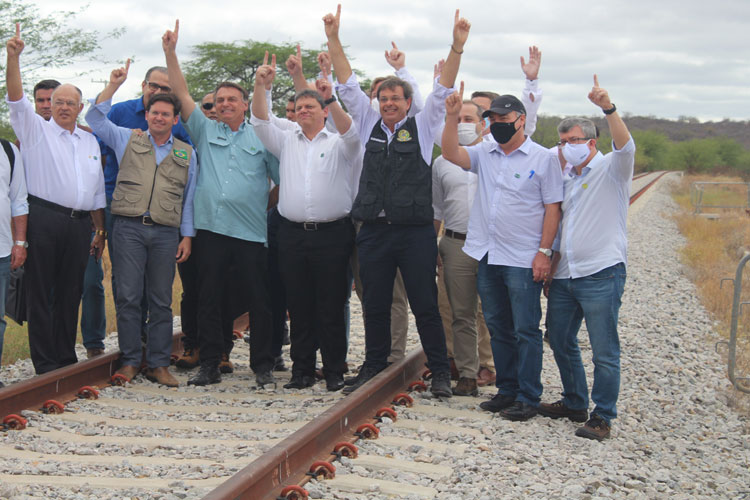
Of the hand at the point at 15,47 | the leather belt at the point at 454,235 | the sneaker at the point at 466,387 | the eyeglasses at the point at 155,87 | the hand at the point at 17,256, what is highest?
the hand at the point at 15,47

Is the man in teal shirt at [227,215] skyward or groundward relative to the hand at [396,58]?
groundward

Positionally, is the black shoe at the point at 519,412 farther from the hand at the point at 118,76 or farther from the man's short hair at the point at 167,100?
the hand at the point at 118,76

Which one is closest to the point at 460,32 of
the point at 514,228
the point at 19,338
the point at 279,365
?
the point at 514,228

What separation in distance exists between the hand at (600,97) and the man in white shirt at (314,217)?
6.42ft

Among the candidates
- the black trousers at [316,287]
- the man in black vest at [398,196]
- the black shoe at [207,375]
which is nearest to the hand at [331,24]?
the man in black vest at [398,196]

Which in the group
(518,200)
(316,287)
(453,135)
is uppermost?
(453,135)

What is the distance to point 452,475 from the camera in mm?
4859

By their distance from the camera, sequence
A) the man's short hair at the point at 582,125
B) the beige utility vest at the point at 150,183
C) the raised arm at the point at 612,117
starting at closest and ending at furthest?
the raised arm at the point at 612,117
the man's short hair at the point at 582,125
the beige utility vest at the point at 150,183

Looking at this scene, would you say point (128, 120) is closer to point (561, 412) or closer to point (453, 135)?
point (453, 135)

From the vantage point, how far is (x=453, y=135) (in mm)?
6363

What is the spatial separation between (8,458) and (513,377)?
11.6 ft

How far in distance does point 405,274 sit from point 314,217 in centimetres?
87

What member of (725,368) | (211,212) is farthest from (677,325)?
(211,212)

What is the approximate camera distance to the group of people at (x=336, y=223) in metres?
6.25
